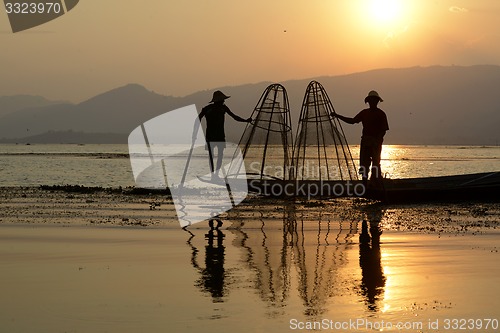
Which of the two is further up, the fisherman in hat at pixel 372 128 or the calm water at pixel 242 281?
the fisherman in hat at pixel 372 128

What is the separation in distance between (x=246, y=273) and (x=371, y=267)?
4.97 ft

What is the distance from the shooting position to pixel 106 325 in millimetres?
6434

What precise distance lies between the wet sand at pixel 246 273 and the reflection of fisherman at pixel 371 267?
2cm

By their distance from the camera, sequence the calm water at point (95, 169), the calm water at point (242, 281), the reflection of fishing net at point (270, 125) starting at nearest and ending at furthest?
the calm water at point (242, 281) → the reflection of fishing net at point (270, 125) → the calm water at point (95, 169)

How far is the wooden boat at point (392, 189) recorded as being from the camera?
753 inches

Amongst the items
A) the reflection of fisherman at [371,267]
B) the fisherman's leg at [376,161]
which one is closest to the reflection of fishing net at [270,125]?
the fisherman's leg at [376,161]

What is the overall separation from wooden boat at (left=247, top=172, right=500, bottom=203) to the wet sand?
298cm

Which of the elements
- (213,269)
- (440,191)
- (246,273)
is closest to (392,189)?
(440,191)

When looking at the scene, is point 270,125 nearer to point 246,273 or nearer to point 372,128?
point 372,128

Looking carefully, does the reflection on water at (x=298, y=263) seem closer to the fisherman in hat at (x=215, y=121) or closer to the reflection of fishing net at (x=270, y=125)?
the fisherman in hat at (x=215, y=121)

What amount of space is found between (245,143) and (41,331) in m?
16.1

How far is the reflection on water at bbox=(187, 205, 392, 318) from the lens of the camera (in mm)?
7543

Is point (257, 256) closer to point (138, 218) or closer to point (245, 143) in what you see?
point (138, 218)

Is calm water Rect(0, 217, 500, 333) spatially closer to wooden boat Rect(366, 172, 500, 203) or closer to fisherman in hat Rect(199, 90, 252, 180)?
wooden boat Rect(366, 172, 500, 203)
